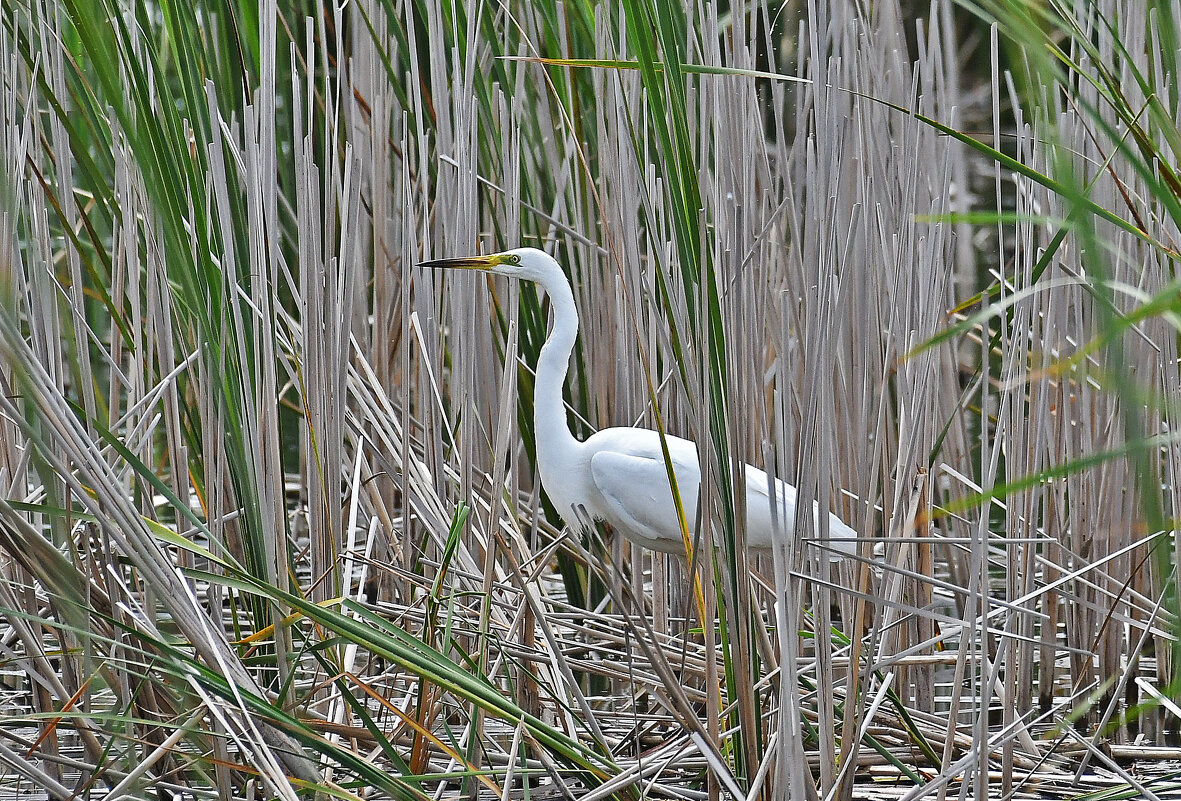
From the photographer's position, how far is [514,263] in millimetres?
2201

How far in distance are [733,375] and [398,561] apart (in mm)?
1063

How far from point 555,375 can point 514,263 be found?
0.24 m

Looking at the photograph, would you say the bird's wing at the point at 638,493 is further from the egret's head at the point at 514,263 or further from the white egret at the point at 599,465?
the egret's head at the point at 514,263

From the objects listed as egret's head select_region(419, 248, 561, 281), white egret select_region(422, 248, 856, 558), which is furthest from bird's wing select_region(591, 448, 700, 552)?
egret's head select_region(419, 248, 561, 281)

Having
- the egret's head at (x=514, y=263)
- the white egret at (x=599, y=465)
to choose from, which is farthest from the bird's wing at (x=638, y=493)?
the egret's head at (x=514, y=263)

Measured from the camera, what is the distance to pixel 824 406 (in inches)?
50.9

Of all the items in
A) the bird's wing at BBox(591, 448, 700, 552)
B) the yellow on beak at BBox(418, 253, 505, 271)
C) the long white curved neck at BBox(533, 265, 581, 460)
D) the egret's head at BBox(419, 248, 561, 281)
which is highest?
the yellow on beak at BBox(418, 253, 505, 271)

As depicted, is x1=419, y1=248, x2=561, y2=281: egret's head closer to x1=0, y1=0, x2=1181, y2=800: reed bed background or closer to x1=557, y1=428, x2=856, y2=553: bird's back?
x1=0, y1=0, x2=1181, y2=800: reed bed background

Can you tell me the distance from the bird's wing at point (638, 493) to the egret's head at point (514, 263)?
35cm

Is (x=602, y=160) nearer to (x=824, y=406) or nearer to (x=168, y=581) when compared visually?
(x=824, y=406)

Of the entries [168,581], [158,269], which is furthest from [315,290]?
[168,581]

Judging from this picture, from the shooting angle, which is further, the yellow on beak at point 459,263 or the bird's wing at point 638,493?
the bird's wing at point 638,493

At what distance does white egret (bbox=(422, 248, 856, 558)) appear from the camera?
224 cm

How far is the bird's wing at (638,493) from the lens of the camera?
2236 mm
